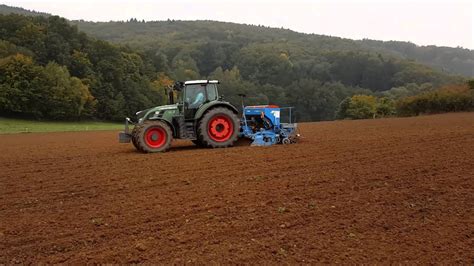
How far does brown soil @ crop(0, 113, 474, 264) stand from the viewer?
523 centimetres

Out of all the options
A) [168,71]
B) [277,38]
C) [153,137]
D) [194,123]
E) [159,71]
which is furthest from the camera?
[277,38]

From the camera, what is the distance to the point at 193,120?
46.4 ft

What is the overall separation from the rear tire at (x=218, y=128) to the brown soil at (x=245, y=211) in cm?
248

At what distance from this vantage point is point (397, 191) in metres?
7.70

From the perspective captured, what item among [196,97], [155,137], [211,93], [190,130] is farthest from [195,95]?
[155,137]

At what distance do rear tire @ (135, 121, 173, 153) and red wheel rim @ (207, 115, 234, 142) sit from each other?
1213mm

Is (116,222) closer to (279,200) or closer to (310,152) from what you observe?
(279,200)

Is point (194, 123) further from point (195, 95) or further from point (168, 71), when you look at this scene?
point (168, 71)

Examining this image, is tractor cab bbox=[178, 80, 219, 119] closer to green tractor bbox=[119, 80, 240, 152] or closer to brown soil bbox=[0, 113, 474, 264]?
green tractor bbox=[119, 80, 240, 152]

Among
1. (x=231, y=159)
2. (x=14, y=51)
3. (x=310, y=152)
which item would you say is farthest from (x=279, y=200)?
(x=14, y=51)

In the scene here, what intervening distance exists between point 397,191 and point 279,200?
1978mm

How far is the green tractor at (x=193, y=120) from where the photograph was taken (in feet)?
44.8

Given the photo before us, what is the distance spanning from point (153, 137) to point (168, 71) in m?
78.3

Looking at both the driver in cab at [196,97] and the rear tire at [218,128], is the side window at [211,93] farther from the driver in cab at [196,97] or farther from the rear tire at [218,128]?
the rear tire at [218,128]
